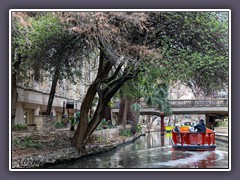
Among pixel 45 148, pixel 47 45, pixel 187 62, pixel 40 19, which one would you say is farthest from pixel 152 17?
pixel 45 148

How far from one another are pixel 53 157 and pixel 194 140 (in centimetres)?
364

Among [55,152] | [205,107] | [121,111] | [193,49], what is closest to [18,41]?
[55,152]

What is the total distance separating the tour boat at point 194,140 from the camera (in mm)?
9258

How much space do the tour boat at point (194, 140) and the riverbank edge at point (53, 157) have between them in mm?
2456

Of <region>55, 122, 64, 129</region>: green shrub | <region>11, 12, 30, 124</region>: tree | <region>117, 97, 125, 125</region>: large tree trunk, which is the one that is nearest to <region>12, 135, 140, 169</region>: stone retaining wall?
<region>11, 12, 30, 124</region>: tree

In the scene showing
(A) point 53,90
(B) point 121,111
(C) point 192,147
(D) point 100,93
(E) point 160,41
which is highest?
(E) point 160,41

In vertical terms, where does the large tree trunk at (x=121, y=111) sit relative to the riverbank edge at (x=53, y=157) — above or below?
above

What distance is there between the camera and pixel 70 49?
28.7 ft

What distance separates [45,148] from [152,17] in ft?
14.4

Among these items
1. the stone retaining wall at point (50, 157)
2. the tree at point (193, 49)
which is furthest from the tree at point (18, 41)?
the tree at point (193, 49)

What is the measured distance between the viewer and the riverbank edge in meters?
7.18

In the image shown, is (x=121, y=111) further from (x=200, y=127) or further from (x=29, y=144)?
(x=29, y=144)

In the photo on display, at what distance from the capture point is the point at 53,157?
8.73 m

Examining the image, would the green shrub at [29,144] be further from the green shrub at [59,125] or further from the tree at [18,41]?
the green shrub at [59,125]
